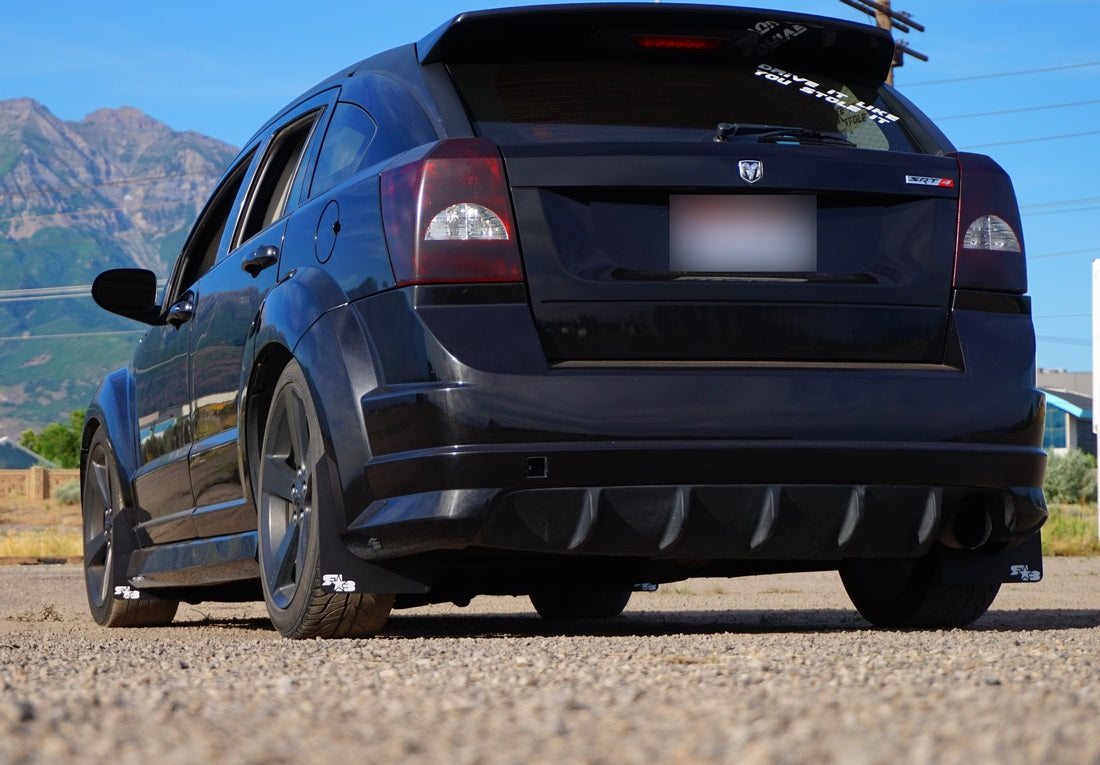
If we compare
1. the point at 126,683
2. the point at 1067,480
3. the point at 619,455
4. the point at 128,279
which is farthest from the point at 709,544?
the point at 1067,480

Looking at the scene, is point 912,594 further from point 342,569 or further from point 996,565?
point 342,569

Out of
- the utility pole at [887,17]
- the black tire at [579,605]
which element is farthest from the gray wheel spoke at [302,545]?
the utility pole at [887,17]

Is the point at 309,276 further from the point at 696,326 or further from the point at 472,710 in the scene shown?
the point at 472,710

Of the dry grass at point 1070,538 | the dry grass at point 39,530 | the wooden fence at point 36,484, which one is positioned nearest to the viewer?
the dry grass at point 1070,538

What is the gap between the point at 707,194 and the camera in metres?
4.73

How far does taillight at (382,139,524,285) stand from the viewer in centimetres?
455

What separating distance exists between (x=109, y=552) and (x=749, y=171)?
3.95 metres

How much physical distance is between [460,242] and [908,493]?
57.8 inches

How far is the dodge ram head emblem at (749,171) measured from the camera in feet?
15.6

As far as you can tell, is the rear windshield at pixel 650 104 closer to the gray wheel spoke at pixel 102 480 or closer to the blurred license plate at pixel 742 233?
the blurred license plate at pixel 742 233

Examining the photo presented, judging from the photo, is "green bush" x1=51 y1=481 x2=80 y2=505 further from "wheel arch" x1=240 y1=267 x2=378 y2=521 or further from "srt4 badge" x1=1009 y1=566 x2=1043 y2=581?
"srt4 badge" x1=1009 y1=566 x2=1043 y2=581

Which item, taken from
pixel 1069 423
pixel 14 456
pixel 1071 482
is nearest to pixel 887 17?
pixel 1071 482

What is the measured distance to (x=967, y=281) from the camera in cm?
492

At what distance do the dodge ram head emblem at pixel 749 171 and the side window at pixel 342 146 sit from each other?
3.95 ft
